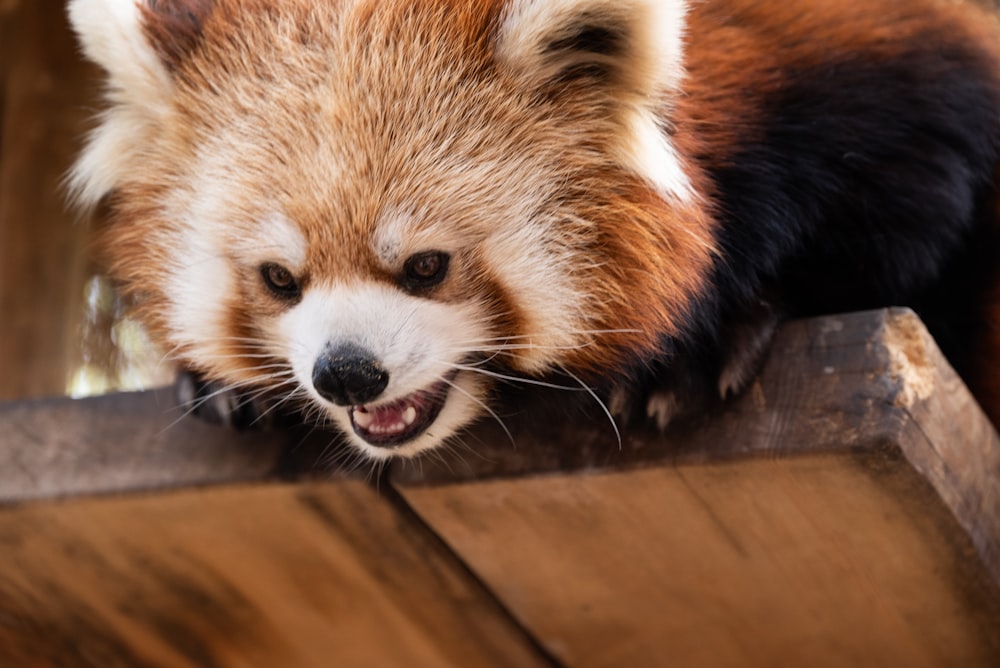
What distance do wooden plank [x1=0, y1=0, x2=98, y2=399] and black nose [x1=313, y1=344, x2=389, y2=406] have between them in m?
2.18

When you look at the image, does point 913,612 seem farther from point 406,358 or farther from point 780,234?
point 406,358

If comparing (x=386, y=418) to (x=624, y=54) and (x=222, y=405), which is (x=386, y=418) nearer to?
(x=222, y=405)

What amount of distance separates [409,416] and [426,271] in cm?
25

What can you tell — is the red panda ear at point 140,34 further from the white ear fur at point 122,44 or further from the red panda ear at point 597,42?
the red panda ear at point 597,42

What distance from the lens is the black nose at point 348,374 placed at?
1783 millimetres

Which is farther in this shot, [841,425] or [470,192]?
[470,192]

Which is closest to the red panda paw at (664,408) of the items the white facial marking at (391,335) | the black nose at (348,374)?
the white facial marking at (391,335)

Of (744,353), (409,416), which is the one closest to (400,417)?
(409,416)

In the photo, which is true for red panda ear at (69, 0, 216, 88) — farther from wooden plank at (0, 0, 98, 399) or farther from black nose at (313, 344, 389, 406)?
wooden plank at (0, 0, 98, 399)

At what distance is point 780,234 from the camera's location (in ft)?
6.95

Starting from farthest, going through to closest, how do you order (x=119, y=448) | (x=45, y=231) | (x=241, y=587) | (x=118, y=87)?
1. (x=45, y=231)
2. (x=241, y=587)
3. (x=119, y=448)
4. (x=118, y=87)

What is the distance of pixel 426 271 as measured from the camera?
1871 millimetres

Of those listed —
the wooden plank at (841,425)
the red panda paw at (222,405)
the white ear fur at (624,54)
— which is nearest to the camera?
the wooden plank at (841,425)

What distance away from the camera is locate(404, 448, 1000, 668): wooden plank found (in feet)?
6.00
